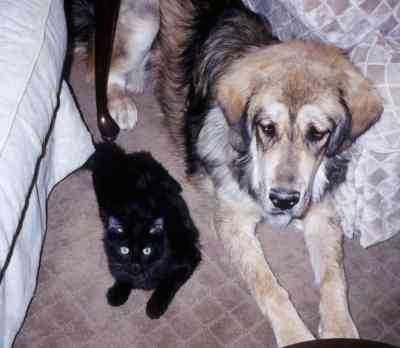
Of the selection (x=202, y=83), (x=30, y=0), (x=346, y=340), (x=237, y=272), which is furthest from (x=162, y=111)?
(x=346, y=340)

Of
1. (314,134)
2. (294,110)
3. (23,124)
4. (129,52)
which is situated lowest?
(129,52)

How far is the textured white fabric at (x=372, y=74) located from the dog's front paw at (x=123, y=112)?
906 millimetres

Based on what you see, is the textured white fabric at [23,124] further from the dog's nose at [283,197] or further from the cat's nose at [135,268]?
the dog's nose at [283,197]

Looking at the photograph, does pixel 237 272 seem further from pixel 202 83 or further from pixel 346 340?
pixel 346 340

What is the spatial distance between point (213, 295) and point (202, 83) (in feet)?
2.83

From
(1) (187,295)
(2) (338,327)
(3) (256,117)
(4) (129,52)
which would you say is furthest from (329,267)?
(4) (129,52)

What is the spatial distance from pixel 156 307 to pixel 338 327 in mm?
642

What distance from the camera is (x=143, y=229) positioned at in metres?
1.69

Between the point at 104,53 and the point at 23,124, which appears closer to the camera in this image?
the point at 23,124

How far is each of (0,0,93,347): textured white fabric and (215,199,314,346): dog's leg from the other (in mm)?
713

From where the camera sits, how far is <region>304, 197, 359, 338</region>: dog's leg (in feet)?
5.48

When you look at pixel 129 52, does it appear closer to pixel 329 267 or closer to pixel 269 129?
pixel 269 129

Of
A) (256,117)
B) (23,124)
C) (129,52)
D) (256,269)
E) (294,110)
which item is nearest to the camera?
(23,124)

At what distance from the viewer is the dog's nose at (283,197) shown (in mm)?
1547
